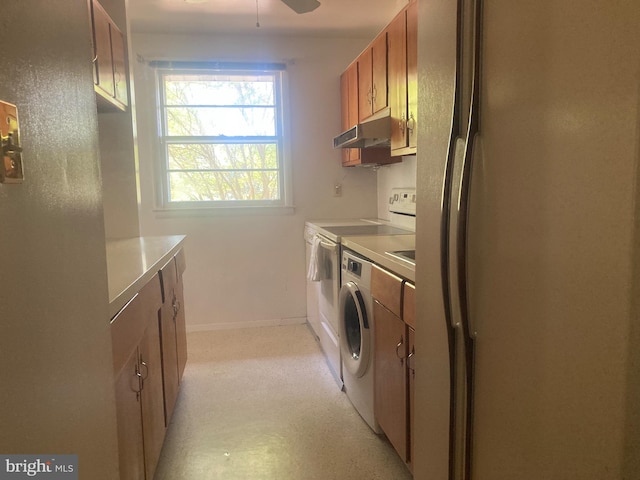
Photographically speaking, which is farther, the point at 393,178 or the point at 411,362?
the point at 393,178

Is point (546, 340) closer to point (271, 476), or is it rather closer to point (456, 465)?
point (456, 465)

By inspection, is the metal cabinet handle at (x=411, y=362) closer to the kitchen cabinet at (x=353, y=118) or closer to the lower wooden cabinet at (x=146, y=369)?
the lower wooden cabinet at (x=146, y=369)

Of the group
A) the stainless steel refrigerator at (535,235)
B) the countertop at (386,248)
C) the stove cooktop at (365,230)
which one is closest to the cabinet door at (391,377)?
the countertop at (386,248)

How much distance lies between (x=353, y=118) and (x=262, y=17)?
0.98 metres

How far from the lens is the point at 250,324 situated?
4094mm

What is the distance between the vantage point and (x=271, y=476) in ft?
6.58

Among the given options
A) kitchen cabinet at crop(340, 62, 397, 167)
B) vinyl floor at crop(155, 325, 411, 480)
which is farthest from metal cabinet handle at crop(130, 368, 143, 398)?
kitchen cabinet at crop(340, 62, 397, 167)

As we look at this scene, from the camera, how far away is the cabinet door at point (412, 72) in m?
2.33

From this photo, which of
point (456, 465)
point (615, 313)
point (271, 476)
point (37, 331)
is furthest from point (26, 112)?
point (271, 476)

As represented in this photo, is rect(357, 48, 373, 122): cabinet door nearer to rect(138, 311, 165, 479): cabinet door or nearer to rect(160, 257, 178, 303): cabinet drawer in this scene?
rect(160, 257, 178, 303): cabinet drawer

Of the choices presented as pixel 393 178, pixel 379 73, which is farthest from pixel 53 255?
pixel 393 178

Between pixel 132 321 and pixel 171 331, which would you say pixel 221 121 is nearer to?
pixel 171 331

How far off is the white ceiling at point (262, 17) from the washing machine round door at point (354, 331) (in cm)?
198

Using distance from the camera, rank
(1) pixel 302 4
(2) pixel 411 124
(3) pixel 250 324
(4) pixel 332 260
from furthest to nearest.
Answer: (3) pixel 250 324
(4) pixel 332 260
(2) pixel 411 124
(1) pixel 302 4
